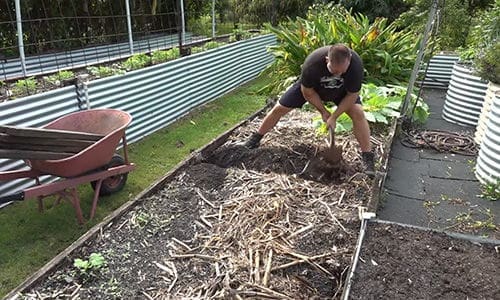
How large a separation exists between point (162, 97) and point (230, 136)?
1464 mm

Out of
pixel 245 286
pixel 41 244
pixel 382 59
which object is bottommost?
pixel 41 244

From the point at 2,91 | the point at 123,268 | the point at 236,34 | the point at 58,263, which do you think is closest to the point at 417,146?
the point at 123,268

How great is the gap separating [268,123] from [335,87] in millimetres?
883

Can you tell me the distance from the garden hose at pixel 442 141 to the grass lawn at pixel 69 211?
2.56 metres

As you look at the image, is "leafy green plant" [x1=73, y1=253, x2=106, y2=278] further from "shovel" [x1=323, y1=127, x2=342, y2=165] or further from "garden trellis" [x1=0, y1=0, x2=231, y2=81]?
"garden trellis" [x1=0, y1=0, x2=231, y2=81]

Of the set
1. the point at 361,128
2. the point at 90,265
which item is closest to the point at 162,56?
the point at 361,128

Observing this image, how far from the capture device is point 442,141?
5.06 m

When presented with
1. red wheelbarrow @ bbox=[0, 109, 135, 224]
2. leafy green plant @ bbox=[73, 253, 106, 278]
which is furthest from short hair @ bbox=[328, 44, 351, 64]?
leafy green plant @ bbox=[73, 253, 106, 278]

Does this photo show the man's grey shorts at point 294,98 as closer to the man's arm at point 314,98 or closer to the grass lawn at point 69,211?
the man's arm at point 314,98

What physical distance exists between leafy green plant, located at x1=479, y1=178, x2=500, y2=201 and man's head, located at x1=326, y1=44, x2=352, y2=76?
170 cm

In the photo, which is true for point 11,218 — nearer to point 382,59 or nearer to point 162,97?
point 162,97

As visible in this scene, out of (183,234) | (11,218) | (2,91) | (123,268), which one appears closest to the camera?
(123,268)

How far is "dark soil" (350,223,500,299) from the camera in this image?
2258 millimetres

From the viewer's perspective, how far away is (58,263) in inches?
104
